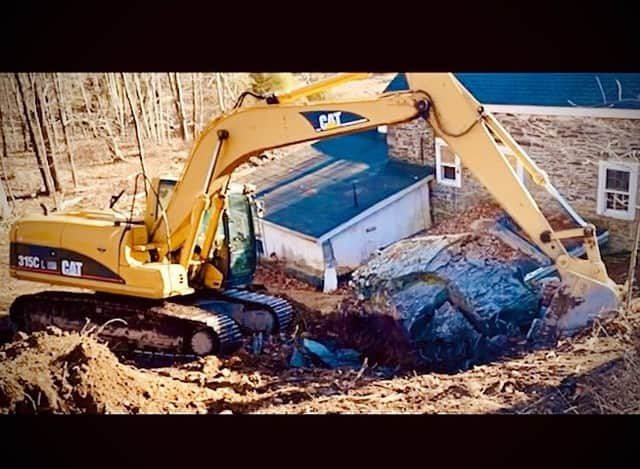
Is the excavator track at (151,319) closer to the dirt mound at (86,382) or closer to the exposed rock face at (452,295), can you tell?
the dirt mound at (86,382)

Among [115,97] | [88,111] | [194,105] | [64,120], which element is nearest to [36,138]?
[64,120]

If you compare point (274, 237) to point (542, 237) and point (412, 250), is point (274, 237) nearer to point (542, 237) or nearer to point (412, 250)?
point (412, 250)

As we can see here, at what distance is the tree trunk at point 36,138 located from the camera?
17.2 ft

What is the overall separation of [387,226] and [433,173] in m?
0.35

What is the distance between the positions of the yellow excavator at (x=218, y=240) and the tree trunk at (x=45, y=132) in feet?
0.74

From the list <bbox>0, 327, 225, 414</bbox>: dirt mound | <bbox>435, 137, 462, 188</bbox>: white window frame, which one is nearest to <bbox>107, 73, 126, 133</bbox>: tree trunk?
<bbox>0, 327, 225, 414</bbox>: dirt mound

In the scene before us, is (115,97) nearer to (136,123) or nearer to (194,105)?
(136,123)

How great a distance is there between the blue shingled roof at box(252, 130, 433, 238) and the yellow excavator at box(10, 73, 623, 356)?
5.0 inches

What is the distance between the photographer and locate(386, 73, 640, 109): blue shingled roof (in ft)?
16.4
